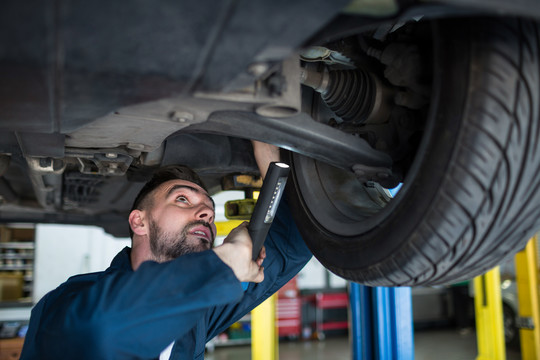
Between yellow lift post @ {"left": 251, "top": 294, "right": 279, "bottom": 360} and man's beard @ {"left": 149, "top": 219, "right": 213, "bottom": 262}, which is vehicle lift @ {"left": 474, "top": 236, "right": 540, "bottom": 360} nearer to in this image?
yellow lift post @ {"left": 251, "top": 294, "right": 279, "bottom": 360}

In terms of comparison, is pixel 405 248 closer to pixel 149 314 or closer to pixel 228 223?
pixel 149 314

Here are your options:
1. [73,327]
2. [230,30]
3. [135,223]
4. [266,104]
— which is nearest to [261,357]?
[135,223]

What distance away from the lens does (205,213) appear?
122cm

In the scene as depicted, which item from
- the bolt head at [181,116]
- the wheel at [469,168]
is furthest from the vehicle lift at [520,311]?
the bolt head at [181,116]

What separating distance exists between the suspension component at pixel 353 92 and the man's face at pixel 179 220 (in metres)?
0.50

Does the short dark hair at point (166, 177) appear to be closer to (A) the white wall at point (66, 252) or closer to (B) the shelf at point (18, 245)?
(A) the white wall at point (66, 252)

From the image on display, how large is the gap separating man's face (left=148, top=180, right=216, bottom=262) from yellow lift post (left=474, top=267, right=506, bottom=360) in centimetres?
388

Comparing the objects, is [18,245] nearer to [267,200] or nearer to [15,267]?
[15,267]

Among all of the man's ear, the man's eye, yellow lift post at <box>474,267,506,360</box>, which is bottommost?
yellow lift post at <box>474,267,506,360</box>

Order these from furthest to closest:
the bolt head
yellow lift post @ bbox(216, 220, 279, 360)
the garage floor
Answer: the garage floor → yellow lift post @ bbox(216, 220, 279, 360) → the bolt head

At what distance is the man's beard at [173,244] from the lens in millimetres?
1170

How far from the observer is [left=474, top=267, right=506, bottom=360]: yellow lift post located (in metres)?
4.16

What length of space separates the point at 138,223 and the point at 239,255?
0.50m

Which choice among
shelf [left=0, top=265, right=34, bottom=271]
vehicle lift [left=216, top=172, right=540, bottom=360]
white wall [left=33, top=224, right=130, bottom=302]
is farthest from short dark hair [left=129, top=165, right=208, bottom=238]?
shelf [left=0, top=265, right=34, bottom=271]
